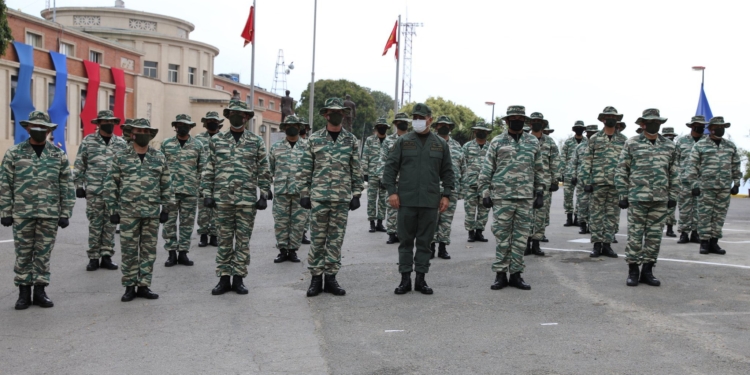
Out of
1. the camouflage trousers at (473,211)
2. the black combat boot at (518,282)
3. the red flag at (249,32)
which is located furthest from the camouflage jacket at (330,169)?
the red flag at (249,32)

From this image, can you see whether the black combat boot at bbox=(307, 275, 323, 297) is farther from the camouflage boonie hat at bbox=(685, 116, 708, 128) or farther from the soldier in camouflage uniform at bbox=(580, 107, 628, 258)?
the camouflage boonie hat at bbox=(685, 116, 708, 128)

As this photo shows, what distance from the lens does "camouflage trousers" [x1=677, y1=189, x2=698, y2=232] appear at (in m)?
12.8

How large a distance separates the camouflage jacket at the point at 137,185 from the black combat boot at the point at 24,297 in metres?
1.23

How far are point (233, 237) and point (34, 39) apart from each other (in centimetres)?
3812

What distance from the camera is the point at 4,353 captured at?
5664mm

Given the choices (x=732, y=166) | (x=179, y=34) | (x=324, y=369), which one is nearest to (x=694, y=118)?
(x=732, y=166)

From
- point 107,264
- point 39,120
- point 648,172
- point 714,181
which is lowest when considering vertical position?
point 107,264

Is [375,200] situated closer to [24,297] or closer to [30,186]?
[30,186]

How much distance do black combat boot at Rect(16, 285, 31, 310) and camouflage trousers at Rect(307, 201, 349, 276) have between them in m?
3.09

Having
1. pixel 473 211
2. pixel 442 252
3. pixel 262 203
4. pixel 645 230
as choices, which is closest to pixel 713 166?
pixel 645 230

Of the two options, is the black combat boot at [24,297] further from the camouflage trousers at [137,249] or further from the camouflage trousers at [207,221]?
the camouflage trousers at [207,221]

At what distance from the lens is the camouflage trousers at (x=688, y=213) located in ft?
42.0

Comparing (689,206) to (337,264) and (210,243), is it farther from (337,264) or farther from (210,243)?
(210,243)

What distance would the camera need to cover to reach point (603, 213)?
11141 millimetres
